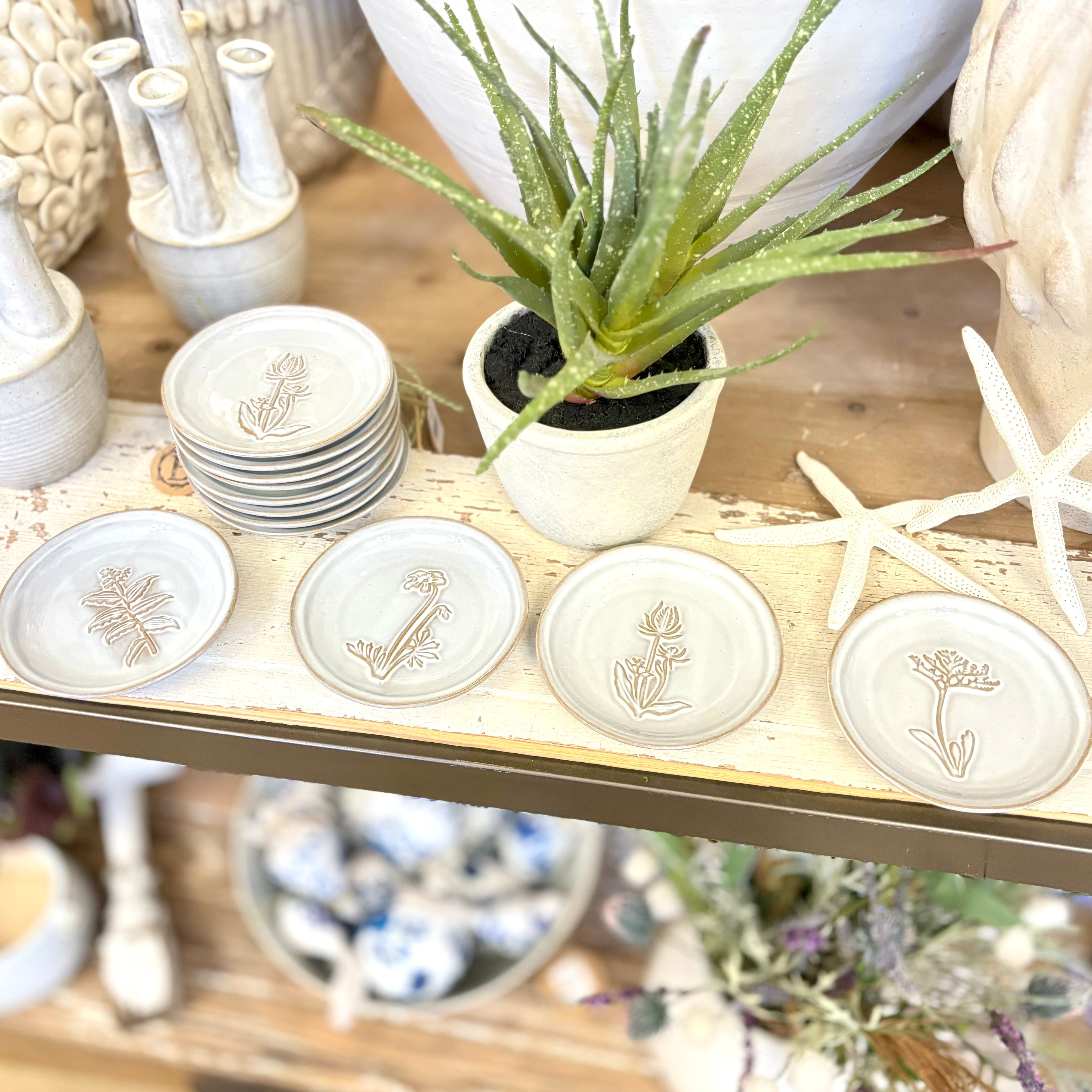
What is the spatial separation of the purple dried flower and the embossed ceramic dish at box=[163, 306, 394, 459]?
53 centimetres

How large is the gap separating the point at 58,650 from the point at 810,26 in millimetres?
497

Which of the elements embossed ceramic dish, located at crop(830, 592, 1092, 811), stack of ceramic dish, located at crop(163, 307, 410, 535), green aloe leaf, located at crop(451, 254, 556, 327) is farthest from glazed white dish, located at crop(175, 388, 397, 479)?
embossed ceramic dish, located at crop(830, 592, 1092, 811)

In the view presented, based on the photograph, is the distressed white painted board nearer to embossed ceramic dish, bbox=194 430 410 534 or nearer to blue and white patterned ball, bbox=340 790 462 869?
embossed ceramic dish, bbox=194 430 410 534

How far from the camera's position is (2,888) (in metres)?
0.98

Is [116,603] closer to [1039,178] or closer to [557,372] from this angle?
[557,372]

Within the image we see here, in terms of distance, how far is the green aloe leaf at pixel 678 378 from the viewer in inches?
17.9

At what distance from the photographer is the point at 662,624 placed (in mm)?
537

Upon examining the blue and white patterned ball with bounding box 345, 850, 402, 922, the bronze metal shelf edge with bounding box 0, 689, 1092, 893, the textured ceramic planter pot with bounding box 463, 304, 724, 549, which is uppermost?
the textured ceramic planter pot with bounding box 463, 304, 724, 549

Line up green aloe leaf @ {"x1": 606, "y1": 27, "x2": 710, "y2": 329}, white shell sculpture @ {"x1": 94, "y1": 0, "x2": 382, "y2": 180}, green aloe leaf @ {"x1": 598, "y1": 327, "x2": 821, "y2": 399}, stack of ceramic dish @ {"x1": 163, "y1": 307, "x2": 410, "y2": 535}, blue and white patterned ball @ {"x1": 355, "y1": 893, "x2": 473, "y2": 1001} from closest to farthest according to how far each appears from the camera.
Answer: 1. green aloe leaf @ {"x1": 606, "y1": 27, "x2": 710, "y2": 329}
2. green aloe leaf @ {"x1": 598, "y1": 327, "x2": 821, "y2": 399}
3. stack of ceramic dish @ {"x1": 163, "y1": 307, "x2": 410, "y2": 535}
4. white shell sculpture @ {"x1": 94, "y1": 0, "x2": 382, "y2": 180}
5. blue and white patterned ball @ {"x1": 355, "y1": 893, "x2": 473, "y2": 1001}

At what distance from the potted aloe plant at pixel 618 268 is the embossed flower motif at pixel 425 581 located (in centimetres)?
6

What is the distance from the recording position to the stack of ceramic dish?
21.9 inches

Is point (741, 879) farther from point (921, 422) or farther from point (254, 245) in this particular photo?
point (254, 245)

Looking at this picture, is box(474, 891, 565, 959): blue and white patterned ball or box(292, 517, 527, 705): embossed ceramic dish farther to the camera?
box(474, 891, 565, 959): blue and white patterned ball

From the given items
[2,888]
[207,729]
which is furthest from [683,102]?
[2,888]
